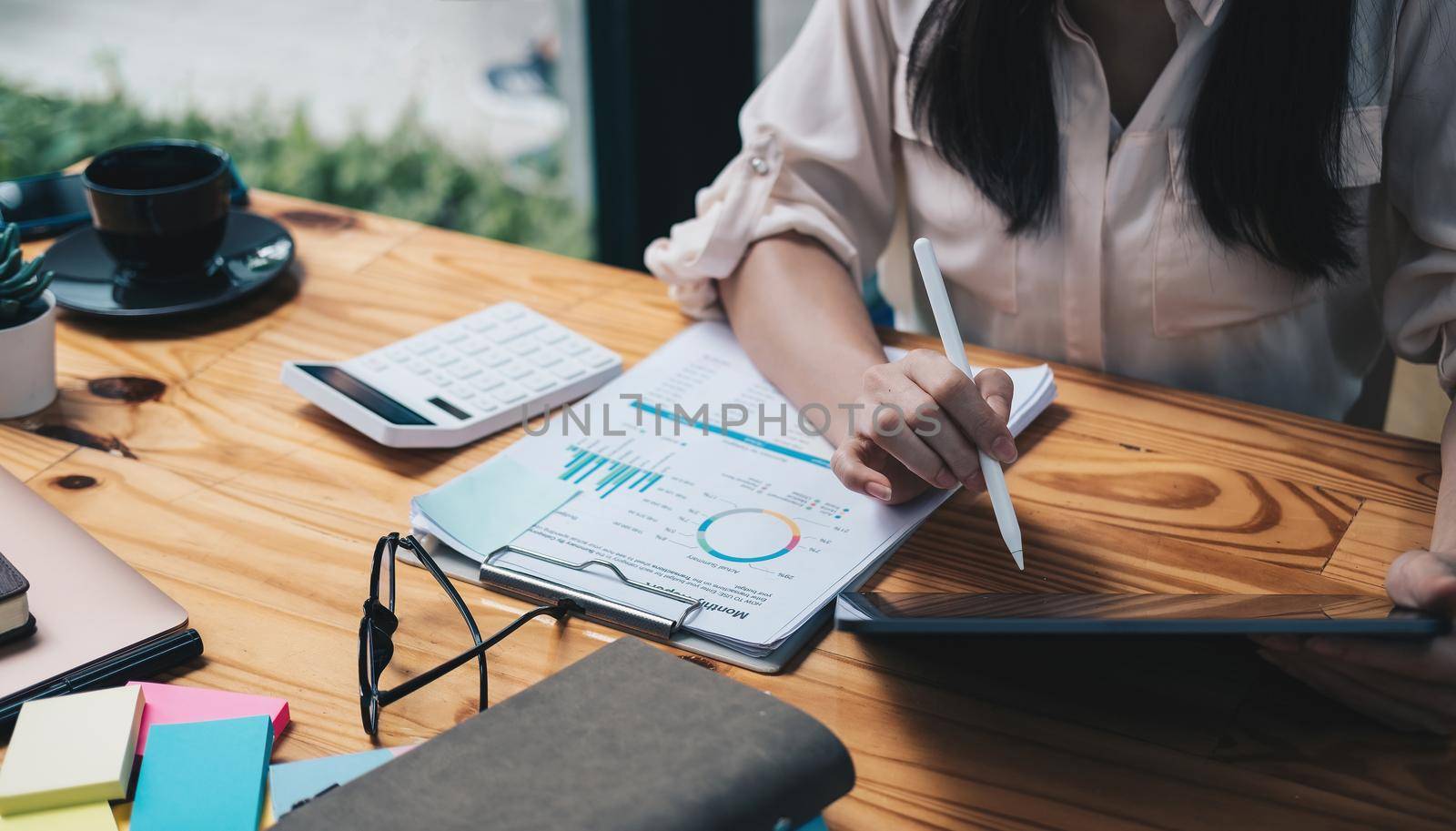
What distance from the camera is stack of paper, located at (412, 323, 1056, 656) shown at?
677 millimetres

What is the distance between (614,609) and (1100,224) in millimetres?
570

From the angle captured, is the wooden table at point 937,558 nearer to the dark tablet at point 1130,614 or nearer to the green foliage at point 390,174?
the dark tablet at point 1130,614

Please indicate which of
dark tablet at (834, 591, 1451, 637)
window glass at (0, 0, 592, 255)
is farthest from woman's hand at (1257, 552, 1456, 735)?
window glass at (0, 0, 592, 255)

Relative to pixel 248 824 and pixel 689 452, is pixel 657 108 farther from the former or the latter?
pixel 248 824

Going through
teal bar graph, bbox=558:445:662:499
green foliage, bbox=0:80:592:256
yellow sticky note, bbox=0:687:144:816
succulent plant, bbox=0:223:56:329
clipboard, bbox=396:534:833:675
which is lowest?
green foliage, bbox=0:80:592:256

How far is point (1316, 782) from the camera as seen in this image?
55cm

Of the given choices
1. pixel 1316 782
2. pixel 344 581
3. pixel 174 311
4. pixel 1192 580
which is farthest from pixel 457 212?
pixel 1316 782

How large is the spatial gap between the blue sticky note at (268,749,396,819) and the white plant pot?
0.48 metres

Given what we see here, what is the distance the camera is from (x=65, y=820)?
0.52 metres

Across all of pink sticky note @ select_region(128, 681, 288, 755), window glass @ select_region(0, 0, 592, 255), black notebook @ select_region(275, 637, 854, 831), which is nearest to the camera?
black notebook @ select_region(275, 637, 854, 831)

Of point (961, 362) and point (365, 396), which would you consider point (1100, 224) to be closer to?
point (961, 362)

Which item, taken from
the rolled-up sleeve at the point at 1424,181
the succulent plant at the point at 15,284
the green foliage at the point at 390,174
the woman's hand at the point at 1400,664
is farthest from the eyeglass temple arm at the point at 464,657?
the green foliage at the point at 390,174

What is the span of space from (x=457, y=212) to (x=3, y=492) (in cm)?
165

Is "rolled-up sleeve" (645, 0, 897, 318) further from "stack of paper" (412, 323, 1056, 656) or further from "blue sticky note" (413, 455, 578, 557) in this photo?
"blue sticky note" (413, 455, 578, 557)
